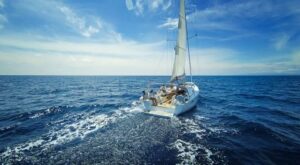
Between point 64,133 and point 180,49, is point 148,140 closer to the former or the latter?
point 64,133

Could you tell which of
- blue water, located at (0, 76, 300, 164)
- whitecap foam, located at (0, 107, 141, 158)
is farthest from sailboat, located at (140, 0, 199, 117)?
whitecap foam, located at (0, 107, 141, 158)

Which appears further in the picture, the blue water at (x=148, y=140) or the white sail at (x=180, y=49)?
the white sail at (x=180, y=49)

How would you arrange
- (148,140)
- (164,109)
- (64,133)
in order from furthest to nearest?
(164,109) < (64,133) < (148,140)

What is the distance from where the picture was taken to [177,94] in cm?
1577

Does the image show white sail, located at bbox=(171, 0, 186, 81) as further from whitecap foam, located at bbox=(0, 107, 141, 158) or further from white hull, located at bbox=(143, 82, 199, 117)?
whitecap foam, located at bbox=(0, 107, 141, 158)

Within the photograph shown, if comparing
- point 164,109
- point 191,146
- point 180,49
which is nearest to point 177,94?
point 164,109

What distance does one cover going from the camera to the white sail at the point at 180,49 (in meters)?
17.4

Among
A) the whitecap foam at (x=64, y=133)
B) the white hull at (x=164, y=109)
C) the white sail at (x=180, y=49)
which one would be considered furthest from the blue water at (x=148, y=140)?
the white sail at (x=180, y=49)

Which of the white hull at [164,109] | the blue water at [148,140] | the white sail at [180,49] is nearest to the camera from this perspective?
the blue water at [148,140]

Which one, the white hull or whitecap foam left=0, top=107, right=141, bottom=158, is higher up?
the white hull

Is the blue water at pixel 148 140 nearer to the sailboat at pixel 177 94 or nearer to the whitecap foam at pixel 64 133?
the whitecap foam at pixel 64 133

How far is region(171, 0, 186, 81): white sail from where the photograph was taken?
57.0 ft

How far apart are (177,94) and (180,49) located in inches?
204

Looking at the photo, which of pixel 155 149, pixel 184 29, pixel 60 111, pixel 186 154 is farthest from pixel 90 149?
pixel 184 29
